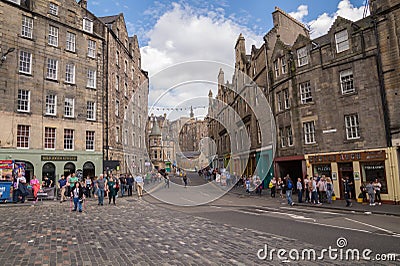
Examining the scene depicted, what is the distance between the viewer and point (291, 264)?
5727 millimetres

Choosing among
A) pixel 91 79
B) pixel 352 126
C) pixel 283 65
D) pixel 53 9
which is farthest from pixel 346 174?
pixel 53 9

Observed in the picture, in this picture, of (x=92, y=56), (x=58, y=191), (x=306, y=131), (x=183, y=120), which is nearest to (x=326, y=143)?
(x=306, y=131)

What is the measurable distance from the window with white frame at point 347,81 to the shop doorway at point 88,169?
23377mm

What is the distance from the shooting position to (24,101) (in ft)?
78.2

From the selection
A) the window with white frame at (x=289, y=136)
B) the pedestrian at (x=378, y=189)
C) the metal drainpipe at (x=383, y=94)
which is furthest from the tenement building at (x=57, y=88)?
the metal drainpipe at (x=383, y=94)

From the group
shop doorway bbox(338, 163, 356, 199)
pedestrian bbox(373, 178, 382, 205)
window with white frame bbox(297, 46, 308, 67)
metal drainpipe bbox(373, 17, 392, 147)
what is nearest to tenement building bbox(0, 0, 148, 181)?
window with white frame bbox(297, 46, 308, 67)

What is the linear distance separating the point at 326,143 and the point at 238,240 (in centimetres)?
1625

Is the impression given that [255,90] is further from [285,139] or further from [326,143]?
[326,143]

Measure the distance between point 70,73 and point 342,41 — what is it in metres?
24.2

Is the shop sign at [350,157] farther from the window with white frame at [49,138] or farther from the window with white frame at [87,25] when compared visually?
the window with white frame at [87,25]

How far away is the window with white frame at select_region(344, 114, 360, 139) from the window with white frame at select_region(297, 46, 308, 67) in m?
5.96

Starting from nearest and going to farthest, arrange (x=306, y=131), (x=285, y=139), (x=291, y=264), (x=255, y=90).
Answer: (x=291, y=264)
(x=306, y=131)
(x=285, y=139)
(x=255, y=90)

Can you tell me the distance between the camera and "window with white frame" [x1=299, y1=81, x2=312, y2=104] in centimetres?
2288

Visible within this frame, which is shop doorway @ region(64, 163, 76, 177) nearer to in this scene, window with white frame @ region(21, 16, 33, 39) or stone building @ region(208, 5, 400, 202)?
window with white frame @ region(21, 16, 33, 39)
